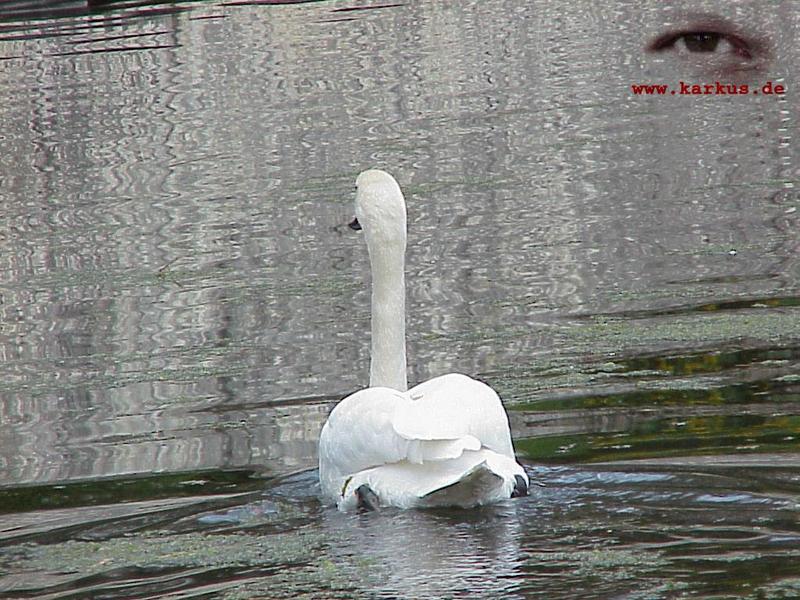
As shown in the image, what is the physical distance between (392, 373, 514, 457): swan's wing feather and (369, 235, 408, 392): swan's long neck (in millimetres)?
503

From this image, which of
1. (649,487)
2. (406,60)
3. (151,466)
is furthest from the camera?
(406,60)

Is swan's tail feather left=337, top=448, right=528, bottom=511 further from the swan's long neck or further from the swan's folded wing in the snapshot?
the swan's long neck

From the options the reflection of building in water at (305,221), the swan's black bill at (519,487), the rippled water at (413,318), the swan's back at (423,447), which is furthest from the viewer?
the reflection of building in water at (305,221)

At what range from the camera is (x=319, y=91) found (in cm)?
1845

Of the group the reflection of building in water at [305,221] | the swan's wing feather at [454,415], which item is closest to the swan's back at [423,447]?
the swan's wing feather at [454,415]

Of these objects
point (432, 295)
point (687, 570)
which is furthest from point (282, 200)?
point (687, 570)

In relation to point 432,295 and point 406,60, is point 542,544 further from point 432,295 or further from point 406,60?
point 406,60

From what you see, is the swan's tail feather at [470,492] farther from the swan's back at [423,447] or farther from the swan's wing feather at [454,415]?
the swan's wing feather at [454,415]

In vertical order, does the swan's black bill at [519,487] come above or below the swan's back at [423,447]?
below

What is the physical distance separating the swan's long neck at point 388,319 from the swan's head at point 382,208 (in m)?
0.03

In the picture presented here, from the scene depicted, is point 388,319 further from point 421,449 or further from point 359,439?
point 421,449

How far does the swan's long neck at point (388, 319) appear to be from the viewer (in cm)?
670

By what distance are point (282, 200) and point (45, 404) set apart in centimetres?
496

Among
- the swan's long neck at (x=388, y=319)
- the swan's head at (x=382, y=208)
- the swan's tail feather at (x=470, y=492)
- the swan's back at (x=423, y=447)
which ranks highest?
the swan's head at (x=382, y=208)
